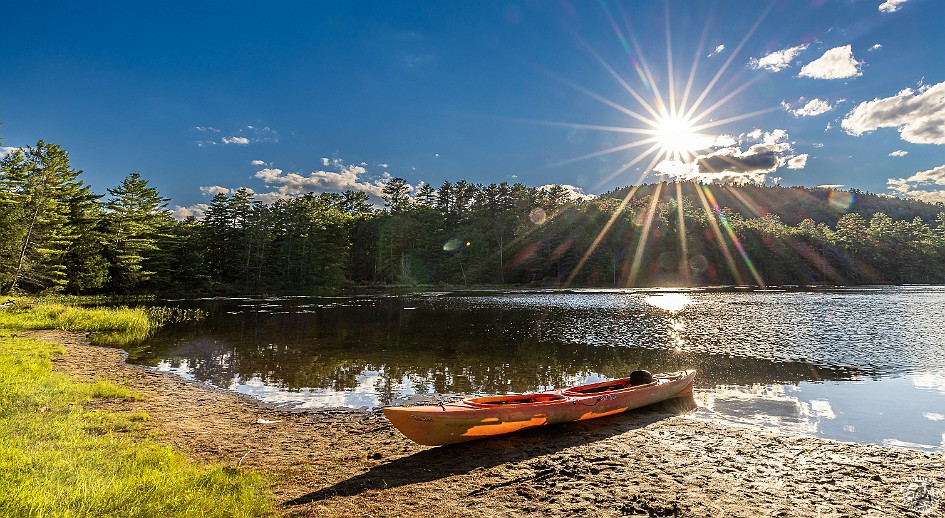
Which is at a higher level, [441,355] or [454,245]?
[454,245]

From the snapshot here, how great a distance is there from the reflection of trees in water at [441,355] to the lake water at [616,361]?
79 millimetres

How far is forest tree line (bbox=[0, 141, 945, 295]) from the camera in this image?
1964 inches

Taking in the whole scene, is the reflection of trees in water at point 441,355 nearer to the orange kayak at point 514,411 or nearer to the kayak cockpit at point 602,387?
the kayak cockpit at point 602,387

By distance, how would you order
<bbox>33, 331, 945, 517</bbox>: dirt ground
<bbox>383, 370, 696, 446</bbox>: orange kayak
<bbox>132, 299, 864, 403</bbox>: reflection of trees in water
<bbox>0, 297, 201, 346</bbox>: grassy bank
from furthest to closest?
<bbox>0, 297, 201, 346</bbox>: grassy bank < <bbox>132, 299, 864, 403</bbox>: reflection of trees in water < <bbox>383, 370, 696, 446</bbox>: orange kayak < <bbox>33, 331, 945, 517</bbox>: dirt ground

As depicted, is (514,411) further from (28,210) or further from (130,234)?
(130,234)

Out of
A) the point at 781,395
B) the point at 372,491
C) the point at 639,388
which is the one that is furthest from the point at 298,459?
the point at 781,395

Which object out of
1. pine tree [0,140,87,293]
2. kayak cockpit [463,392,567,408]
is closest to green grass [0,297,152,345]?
pine tree [0,140,87,293]

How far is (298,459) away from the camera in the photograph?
8297 mm

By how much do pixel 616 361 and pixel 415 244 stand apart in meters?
85.4

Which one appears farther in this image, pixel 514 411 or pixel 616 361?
pixel 616 361

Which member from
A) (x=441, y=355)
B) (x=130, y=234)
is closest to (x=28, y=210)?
(x=130, y=234)

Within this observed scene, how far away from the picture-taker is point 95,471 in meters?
5.92

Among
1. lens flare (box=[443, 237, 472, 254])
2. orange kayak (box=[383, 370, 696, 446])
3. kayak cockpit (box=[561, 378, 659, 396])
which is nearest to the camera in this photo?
orange kayak (box=[383, 370, 696, 446])

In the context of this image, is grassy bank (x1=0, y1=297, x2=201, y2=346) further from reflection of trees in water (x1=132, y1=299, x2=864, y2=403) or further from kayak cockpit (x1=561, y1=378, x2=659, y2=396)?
kayak cockpit (x1=561, y1=378, x2=659, y2=396)
